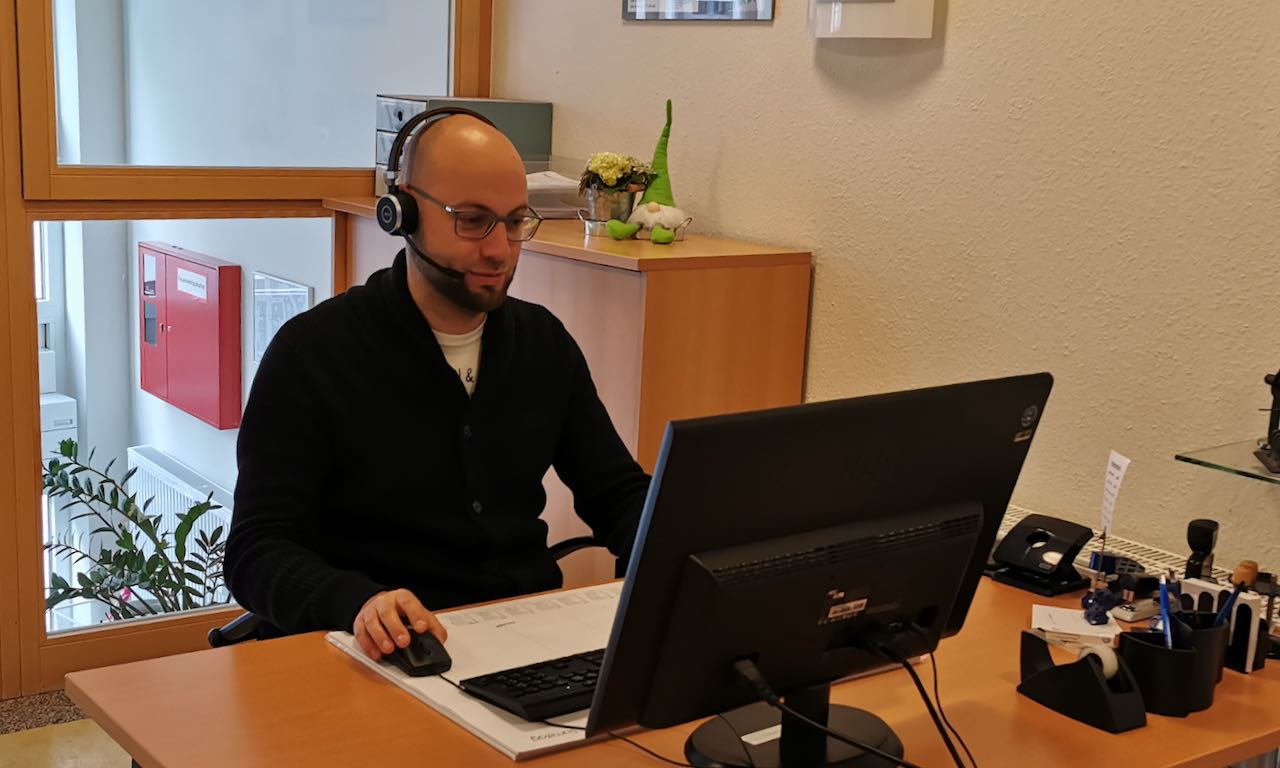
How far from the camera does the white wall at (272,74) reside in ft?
11.1

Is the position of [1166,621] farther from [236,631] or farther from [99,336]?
[99,336]

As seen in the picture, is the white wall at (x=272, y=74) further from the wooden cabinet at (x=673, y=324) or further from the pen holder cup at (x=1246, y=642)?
the pen holder cup at (x=1246, y=642)

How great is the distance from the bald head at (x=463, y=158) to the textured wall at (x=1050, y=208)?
0.97 metres

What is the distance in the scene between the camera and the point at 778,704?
1.32 metres

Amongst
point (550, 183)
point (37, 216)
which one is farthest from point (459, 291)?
point (37, 216)

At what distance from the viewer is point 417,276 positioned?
7.00 feet

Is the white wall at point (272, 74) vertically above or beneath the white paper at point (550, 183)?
above

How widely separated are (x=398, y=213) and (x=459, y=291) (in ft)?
0.49

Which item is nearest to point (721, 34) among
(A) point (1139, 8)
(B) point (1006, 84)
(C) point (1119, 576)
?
(B) point (1006, 84)

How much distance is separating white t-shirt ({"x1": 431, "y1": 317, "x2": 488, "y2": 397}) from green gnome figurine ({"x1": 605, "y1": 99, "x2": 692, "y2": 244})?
866 millimetres

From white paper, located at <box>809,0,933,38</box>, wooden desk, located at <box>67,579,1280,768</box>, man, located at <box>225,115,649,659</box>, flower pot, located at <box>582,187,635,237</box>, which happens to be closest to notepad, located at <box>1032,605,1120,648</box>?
wooden desk, located at <box>67,579,1280,768</box>

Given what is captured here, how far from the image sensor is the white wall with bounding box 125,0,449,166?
3.38 m

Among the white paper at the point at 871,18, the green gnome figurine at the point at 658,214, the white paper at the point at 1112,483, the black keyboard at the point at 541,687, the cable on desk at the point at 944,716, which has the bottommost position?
the cable on desk at the point at 944,716

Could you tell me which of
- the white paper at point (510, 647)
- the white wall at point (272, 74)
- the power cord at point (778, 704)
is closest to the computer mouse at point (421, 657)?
the white paper at point (510, 647)
